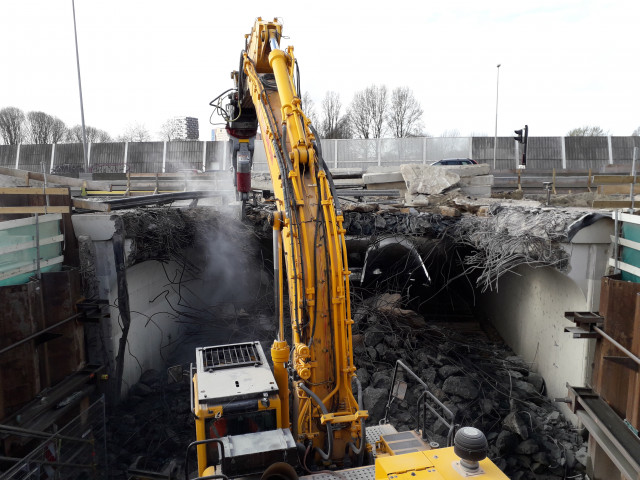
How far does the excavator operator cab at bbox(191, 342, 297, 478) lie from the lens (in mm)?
4613

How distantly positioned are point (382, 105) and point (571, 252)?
37.9 m

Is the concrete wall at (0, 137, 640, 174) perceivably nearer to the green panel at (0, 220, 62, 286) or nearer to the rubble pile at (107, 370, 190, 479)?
the rubble pile at (107, 370, 190, 479)

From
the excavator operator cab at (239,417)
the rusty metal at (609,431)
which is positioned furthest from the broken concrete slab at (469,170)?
the excavator operator cab at (239,417)

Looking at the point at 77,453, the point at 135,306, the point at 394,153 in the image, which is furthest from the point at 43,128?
the point at 77,453

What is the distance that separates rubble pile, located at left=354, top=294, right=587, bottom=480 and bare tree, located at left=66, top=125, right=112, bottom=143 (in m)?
41.3

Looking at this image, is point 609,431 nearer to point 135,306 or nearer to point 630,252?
point 630,252

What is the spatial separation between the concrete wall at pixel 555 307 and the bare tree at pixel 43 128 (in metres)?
45.0

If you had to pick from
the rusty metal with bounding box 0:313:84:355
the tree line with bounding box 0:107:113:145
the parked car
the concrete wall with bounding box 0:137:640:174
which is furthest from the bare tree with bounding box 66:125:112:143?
the rusty metal with bounding box 0:313:84:355

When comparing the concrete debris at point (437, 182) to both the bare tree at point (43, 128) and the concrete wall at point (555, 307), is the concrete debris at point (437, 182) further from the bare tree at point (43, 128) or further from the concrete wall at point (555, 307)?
the bare tree at point (43, 128)

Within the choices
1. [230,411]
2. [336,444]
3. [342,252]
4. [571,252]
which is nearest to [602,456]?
[571,252]

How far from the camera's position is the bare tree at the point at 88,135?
4609 centimetres

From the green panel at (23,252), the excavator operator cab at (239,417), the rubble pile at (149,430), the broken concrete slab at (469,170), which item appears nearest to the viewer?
the excavator operator cab at (239,417)

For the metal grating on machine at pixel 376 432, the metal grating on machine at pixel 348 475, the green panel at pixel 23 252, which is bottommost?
the metal grating on machine at pixel 376 432

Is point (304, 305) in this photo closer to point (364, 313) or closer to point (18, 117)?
point (364, 313)
